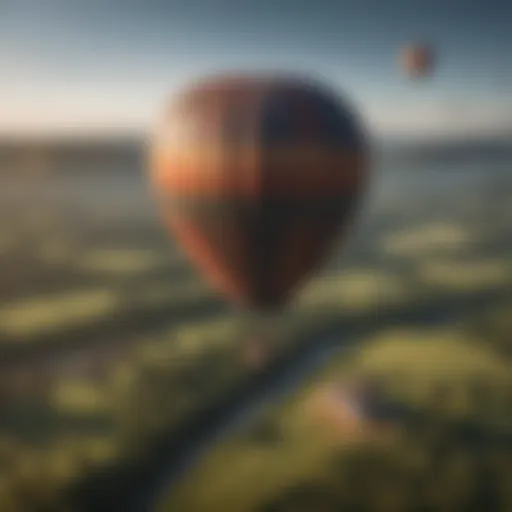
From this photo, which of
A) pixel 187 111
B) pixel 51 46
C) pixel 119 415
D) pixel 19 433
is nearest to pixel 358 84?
pixel 187 111

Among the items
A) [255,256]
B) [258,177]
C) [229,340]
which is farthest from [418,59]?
[229,340]

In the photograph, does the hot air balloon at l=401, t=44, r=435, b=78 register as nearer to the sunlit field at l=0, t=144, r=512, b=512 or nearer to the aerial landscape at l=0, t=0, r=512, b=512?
the aerial landscape at l=0, t=0, r=512, b=512

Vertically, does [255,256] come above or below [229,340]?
above

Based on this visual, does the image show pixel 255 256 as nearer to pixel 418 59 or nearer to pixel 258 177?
pixel 258 177

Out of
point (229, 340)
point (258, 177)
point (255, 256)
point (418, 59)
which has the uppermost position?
point (418, 59)

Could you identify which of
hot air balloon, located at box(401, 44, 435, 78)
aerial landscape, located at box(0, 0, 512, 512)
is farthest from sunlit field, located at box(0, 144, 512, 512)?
hot air balloon, located at box(401, 44, 435, 78)

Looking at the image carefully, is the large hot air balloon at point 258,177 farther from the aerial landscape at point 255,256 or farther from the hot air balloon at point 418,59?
the hot air balloon at point 418,59

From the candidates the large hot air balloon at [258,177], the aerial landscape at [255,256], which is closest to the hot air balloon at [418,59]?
the aerial landscape at [255,256]
